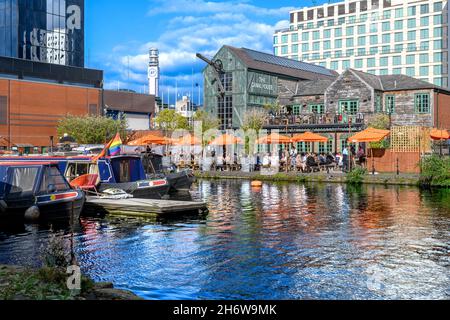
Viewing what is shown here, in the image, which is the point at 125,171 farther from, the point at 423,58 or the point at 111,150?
the point at 423,58

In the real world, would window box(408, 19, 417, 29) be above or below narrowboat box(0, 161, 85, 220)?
above

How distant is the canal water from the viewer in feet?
36.3

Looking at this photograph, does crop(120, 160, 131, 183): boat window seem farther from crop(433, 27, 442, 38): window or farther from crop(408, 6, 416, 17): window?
crop(408, 6, 416, 17): window

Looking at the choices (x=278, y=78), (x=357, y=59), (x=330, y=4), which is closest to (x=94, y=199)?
(x=278, y=78)

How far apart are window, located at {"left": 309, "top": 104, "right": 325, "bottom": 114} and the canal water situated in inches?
1197

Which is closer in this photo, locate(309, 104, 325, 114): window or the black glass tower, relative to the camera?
locate(309, 104, 325, 114): window

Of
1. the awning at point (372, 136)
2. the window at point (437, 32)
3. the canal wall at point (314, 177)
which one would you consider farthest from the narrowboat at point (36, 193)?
the window at point (437, 32)

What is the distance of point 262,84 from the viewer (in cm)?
6191

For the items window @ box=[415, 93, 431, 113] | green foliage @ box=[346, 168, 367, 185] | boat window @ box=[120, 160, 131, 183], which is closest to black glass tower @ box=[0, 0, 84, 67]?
Result: window @ box=[415, 93, 431, 113]

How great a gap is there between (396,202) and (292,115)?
28.6m

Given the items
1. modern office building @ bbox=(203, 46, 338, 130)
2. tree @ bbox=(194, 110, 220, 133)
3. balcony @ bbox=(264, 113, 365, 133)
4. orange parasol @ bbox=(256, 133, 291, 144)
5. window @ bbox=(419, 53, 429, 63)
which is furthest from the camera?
window @ bbox=(419, 53, 429, 63)

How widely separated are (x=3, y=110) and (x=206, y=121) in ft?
65.7

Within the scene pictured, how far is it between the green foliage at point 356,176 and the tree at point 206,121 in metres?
24.1

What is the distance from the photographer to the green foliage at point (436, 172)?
33156 millimetres
